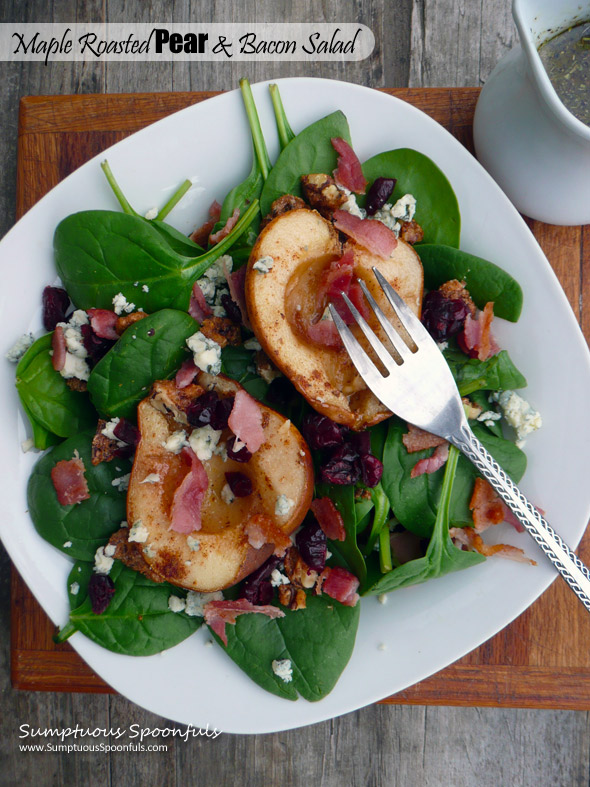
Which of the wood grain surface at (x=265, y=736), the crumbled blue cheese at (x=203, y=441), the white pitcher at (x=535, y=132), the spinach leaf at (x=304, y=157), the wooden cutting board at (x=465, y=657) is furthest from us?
the wood grain surface at (x=265, y=736)

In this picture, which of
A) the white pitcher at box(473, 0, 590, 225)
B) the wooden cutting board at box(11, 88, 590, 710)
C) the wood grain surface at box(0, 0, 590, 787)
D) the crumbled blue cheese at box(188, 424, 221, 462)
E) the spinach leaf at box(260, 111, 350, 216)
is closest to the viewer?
the white pitcher at box(473, 0, 590, 225)

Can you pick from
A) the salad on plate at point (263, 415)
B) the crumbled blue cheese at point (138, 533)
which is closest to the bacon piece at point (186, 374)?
the salad on plate at point (263, 415)

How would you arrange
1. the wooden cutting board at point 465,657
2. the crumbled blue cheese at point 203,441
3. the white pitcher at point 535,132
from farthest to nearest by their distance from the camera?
1. the wooden cutting board at point 465,657
2. the crumbled blue cheese at point 203,441
3. the white pitcher at point 535,132

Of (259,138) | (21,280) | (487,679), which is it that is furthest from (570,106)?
(487,679)

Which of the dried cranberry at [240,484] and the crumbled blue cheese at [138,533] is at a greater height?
the dried cranberry at [240,484]

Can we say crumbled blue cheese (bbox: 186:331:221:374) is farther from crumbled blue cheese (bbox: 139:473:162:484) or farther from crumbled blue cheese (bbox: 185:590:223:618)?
crumbled blue cheese (bbox: 185:590:223:618)

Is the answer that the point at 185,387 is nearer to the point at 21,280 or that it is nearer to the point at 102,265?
the point at 102,265

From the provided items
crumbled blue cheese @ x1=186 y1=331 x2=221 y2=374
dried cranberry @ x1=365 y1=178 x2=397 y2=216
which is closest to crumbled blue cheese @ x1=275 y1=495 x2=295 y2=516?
crumbled blue cheese @ x1=186 y1=331 x2=221 y2=374

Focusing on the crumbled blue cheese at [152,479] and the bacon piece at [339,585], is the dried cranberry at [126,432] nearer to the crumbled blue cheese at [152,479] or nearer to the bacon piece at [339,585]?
the crumbled blue cheese at [152,479]
